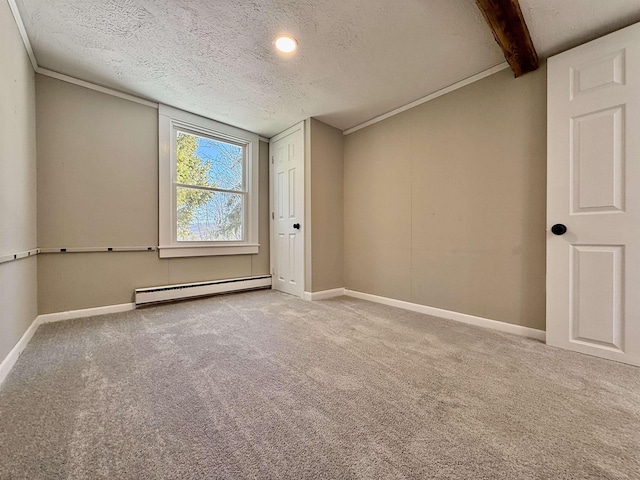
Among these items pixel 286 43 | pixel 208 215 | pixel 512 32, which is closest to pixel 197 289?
pixel 208 215

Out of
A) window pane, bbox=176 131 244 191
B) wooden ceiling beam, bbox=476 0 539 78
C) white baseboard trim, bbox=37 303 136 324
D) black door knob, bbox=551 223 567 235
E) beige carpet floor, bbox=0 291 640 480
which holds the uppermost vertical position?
wooden ceiling beam, bbox=476 0 539 78

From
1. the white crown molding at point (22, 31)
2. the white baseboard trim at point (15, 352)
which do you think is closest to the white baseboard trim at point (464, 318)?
the white baseboard trim at point (15, 352)

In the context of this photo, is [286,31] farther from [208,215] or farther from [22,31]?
[208,215]

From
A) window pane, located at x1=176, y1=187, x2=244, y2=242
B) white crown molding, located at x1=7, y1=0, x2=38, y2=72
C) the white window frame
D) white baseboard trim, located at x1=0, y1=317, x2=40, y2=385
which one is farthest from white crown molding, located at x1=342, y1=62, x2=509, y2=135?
white baseboard trim, located at x1=0, y1=317, x2=40, y2=385

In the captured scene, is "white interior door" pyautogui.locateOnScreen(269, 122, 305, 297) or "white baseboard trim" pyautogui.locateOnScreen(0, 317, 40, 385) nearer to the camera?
"white baseboard trim" pyautogui.locateOnScreen(0, 317, 40, 385)

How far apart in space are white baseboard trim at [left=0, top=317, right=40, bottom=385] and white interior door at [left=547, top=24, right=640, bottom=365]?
3481mm

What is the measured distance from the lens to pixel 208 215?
346 cm

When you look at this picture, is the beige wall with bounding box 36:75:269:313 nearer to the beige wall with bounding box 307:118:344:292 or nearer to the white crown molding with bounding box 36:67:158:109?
the white crown molding with bounding box 36:67:158:109

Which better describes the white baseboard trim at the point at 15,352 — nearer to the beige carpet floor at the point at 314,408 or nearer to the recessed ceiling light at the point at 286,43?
the beige carpet floor at the point at 314,408

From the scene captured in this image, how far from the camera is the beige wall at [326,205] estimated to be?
336 cm

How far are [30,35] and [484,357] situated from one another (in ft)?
13.2

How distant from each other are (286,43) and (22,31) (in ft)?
6.28

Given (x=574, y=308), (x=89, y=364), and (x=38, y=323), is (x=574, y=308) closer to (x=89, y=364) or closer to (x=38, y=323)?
(x=89, y=364)

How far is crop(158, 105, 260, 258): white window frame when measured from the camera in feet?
9.87
